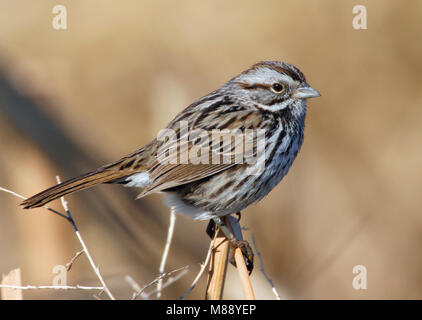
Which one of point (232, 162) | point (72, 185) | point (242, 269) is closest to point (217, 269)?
point (242, 269)

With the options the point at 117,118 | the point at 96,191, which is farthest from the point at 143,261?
the point at 117,118

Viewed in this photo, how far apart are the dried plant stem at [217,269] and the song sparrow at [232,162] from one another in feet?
1.60

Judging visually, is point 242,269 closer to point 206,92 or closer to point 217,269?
point 217,269

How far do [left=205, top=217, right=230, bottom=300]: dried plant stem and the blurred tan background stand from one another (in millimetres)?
1905

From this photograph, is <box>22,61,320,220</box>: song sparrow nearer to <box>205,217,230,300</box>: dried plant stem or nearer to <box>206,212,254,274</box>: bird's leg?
<box>206,212,254,274</box>: bird's leg

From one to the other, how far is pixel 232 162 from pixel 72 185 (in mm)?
908

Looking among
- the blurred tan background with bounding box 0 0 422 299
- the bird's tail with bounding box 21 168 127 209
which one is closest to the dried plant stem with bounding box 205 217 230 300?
the bird's tail with bounding box 21 168 127 209

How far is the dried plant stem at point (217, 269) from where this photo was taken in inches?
110

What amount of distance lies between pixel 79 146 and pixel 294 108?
2212 mm

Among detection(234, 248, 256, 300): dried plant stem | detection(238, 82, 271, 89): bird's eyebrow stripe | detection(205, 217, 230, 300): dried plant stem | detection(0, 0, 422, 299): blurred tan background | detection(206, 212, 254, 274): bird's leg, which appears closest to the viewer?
detection(234, 248, 256, 300): dried plant stem

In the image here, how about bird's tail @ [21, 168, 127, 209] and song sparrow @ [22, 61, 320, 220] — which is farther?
song sparrow @ [22, 61, 320, 220]

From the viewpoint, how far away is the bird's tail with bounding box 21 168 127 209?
321 centimetres

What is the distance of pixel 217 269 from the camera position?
2.87 metres
